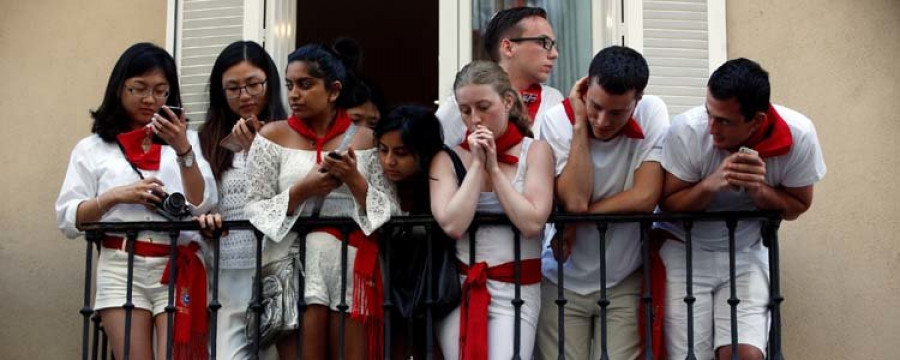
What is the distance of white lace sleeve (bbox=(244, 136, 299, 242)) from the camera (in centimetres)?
659

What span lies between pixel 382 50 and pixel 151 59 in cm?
554

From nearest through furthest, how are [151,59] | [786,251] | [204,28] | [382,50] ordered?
[151,59]
[786,251]
[204,28]
[382,50]

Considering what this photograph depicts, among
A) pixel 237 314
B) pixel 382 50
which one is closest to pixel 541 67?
pixel 237 314

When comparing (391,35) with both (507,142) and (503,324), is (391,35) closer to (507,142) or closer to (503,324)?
(507,142)

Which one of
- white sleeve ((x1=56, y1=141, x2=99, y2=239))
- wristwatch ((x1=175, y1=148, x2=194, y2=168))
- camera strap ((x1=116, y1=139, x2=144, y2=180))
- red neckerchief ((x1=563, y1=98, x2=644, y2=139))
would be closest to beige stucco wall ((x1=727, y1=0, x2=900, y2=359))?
red neckerchief ((x1=563, y1=98, x2=644, y2=139))

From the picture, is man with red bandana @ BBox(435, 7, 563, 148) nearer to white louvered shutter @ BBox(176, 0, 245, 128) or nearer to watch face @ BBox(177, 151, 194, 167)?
watch face @ BBox(177, 151, 194, 167)

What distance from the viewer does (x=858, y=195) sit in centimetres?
778

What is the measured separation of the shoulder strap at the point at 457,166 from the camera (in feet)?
21.5

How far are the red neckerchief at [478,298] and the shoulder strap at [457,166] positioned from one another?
1.13 feet

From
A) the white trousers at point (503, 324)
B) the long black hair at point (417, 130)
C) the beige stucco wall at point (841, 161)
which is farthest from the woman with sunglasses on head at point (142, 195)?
the beige stucco wall at point (841, 161)

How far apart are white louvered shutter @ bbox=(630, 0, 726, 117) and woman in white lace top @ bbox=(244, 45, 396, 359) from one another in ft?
5.94

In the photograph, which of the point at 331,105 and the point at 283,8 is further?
the point at 283,8

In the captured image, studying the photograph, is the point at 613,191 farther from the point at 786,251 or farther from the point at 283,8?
the point at 283,8

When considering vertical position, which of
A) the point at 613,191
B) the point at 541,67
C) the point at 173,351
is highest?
the point at 541,67
